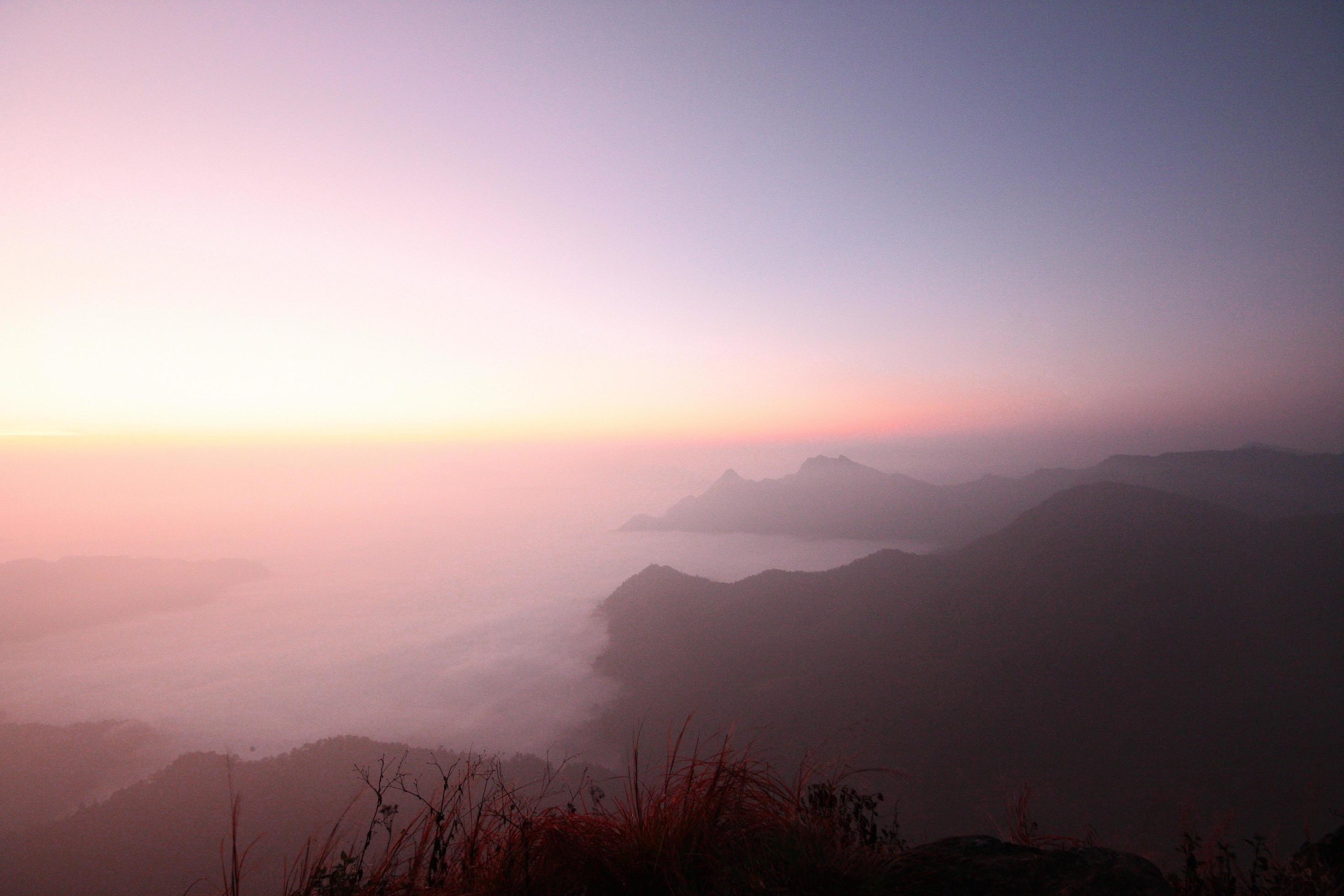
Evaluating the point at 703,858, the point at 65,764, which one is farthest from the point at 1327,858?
the point at 65,764

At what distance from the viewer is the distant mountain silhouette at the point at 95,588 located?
82.8 m

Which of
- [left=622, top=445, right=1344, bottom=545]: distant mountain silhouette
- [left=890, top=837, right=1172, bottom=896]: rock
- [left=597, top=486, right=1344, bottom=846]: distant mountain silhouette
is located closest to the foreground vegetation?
[left=890, top=837, right=1172, bottom=896]: rock

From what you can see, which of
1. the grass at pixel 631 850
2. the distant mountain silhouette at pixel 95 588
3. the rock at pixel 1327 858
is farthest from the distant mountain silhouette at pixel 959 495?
the grass at pixel 631 850

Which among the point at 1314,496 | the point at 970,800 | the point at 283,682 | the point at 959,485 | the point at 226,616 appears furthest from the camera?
the point at 959,485

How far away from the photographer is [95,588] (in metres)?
93.0

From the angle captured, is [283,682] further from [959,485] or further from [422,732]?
[959,485]

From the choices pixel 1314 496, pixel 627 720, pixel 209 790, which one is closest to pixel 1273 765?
pixel 627 720

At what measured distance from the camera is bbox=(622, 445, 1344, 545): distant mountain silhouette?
373 feet

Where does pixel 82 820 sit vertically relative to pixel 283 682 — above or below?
above

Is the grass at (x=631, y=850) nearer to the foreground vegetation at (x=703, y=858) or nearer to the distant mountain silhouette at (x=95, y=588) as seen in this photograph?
the foreground vegetation at (x=703, y=858)

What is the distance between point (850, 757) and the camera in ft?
11.9

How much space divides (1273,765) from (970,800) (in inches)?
765

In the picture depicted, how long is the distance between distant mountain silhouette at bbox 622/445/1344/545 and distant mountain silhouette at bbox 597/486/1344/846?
56.9 metres

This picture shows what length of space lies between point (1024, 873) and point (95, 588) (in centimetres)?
14403
